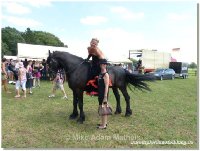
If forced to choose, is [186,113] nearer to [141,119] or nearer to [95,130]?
[141,119]

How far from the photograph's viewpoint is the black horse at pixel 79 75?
7.11 metres

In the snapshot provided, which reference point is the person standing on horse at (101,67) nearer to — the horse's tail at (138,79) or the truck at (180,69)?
the horse's tail at (138,79)

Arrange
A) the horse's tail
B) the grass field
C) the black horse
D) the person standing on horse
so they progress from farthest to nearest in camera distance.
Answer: the horse's tail → the black horse → the person standing on horse → the grass field

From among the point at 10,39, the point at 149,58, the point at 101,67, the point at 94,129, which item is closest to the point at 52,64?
the point at 101,67

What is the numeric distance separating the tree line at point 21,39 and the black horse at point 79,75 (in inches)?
2344

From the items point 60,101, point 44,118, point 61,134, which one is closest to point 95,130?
point 61,134

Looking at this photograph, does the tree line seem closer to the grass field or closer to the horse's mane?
the grass field

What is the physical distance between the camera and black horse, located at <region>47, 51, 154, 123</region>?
711cm

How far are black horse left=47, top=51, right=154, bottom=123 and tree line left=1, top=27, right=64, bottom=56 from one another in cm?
5953

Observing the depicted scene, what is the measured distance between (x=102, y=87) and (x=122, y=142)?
62.8 inches

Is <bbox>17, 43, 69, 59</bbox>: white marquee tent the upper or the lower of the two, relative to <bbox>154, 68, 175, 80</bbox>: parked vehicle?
upper

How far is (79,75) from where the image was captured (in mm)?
7133

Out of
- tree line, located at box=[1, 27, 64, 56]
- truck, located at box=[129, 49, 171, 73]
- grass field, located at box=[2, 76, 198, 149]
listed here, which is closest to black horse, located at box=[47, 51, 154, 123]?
grass field, located at box=[2, 76, 198, 149]

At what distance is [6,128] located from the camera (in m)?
6.45
